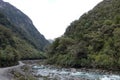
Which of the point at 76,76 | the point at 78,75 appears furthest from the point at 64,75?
the point at 78,75

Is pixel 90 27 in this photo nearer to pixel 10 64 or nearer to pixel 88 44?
pixel 88 44

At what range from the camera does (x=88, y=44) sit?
120 m

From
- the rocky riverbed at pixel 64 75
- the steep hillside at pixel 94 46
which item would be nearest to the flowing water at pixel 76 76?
the rocky riverbed at pixel 64 75

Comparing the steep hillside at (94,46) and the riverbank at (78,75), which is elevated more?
the steep hillside at (94,46)

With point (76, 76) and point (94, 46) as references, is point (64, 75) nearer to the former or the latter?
point (76, 76)

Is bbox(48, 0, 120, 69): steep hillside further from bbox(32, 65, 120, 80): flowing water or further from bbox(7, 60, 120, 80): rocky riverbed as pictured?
bbox(32, 65, 120, 80): flowing water

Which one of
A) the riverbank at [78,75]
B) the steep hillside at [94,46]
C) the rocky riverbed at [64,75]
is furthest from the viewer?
the steep hillside at [94,46]

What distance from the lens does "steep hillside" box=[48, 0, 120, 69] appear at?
10181 centimetres

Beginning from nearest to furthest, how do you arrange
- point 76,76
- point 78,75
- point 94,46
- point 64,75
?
1. point 76,76
2. point 64,75
3. point 78,75
4. point 94,46

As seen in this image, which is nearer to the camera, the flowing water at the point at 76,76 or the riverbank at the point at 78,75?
the flowing water at the point at 76,76

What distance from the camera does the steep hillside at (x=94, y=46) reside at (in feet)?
334

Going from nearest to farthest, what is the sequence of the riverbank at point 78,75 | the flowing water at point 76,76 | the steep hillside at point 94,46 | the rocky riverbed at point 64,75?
1. the rocky riverbed at point 64,75
2. the flowing water at point 76,76
3. the riverbank at point 78,75
4. the steep hillside at point 94,46

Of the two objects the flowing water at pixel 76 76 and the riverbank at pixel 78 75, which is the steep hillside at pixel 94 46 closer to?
the riverbank at pixel 78 75

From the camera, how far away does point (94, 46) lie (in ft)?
382
